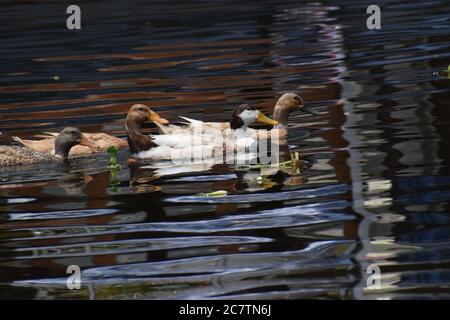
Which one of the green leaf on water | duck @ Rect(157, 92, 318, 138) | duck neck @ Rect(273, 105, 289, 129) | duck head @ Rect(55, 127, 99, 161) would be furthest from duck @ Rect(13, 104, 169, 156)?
the green leaf on water

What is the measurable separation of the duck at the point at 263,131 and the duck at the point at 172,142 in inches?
4.6

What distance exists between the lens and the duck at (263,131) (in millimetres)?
14344

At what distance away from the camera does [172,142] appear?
13.9 meters

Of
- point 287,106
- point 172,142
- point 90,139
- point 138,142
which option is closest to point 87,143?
point 90,139

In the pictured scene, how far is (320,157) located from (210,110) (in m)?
4.02

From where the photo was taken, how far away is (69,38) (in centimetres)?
2767

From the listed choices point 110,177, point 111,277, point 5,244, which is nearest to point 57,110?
point 110,177

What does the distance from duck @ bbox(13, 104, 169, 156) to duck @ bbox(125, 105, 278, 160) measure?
0.89 feet

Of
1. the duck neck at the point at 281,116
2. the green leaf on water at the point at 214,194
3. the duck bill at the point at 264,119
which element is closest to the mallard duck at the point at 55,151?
the duck bill at the point at 264,119

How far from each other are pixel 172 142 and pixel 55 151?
1.31 meters

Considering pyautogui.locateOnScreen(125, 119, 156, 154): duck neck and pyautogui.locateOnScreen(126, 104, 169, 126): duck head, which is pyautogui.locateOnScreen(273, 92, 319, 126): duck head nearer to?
pyautogui.locateOnScreen(126, 104, 169, 126): duck head

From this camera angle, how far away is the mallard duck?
547 inches

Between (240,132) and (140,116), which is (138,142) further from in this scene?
(240,132)

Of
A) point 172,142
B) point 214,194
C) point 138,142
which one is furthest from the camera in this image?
point 138,142
